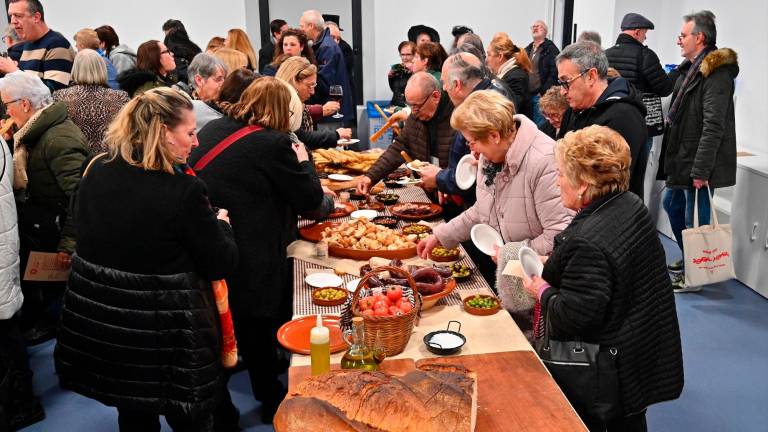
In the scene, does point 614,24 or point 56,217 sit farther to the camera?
point 614,24

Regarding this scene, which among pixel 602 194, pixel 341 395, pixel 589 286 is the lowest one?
pixel 341 395

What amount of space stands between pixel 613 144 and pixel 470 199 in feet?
5.57

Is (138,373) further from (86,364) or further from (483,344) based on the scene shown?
(483,344)

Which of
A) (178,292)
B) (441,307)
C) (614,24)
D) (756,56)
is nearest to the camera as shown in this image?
(178,292)

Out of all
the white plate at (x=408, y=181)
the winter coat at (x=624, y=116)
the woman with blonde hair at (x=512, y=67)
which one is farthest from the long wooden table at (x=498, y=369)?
the woman with blonde hair at (x=512, y=67)

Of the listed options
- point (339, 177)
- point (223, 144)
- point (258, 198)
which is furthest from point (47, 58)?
point (258, 198)

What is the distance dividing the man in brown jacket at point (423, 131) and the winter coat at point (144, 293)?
6.87 ft

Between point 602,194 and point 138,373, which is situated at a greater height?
point 602,194

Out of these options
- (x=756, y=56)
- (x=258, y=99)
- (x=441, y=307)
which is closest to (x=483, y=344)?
(x=441, y=307)

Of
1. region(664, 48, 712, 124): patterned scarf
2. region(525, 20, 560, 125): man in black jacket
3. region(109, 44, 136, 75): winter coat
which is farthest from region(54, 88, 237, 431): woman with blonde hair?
region(525, 20, 560, 125): man in black jacket

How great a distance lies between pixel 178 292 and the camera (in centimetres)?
236

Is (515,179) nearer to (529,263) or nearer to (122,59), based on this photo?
(529,263)

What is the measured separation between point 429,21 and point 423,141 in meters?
4.95

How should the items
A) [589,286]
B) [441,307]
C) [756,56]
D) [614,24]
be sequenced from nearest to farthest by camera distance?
1. [589,286]
2. [441,307]
3. [756,56]
4. [614,24]
